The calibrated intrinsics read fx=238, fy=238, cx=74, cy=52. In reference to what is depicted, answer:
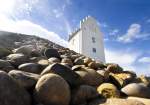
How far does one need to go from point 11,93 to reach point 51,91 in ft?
2.22

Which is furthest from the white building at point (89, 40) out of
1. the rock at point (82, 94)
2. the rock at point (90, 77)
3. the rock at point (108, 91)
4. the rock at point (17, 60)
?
the rock at point (82, 94)

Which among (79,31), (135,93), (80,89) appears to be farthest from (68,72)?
(79,31)

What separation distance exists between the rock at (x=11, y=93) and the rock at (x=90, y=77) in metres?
1.56

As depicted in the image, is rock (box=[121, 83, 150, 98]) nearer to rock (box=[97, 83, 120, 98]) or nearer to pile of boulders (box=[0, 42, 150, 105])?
pile of boulders (box=[0, 42, 150, 105])

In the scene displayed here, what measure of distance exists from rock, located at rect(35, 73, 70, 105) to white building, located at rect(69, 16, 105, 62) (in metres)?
25.9

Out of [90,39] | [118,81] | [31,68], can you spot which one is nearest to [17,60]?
[31,68]

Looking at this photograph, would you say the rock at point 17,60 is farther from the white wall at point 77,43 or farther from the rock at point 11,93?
the white wall at point 77,43

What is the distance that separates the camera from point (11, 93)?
3.63 m

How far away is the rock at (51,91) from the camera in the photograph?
13.0ft

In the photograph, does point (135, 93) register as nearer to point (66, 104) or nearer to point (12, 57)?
point (66, 104)

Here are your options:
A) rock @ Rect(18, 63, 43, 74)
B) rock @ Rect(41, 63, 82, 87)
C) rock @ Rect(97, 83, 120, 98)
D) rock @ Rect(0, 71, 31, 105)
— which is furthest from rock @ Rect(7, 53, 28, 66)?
rock @ Rect(97, 83, 120, 98)

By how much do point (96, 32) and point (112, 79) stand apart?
2804 centimetres

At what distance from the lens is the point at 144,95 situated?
4945mm

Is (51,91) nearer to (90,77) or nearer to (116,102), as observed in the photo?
(116,102)
